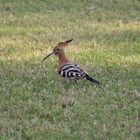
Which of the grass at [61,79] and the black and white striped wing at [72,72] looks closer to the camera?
the grass at [61,79]

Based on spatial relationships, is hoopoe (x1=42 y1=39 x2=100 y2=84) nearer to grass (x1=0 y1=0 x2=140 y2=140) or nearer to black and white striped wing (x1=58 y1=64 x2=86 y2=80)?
black and white striped wing (x1=58 y1=64 x2=86 y2=80)

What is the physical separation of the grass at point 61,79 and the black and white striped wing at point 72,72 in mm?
178

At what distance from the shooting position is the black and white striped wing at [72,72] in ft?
25.5

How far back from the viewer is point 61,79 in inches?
334

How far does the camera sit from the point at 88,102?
736 centimetres

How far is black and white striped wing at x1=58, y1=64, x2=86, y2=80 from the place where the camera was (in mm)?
7781

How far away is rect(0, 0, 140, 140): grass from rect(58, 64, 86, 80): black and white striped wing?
178 millimetres

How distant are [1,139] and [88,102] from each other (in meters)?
1.69

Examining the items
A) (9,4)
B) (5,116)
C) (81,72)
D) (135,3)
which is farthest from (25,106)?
(135,3)

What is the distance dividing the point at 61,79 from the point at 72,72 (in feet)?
2.17

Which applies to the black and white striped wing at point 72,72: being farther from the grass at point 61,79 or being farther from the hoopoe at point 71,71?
the grass at point 61,79

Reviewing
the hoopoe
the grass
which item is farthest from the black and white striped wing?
the grass

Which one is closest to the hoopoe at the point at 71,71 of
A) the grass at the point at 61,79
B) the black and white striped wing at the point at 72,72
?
the black and white striped wing at the point at 72,72

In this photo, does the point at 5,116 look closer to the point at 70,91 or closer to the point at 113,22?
the point at 70,91
